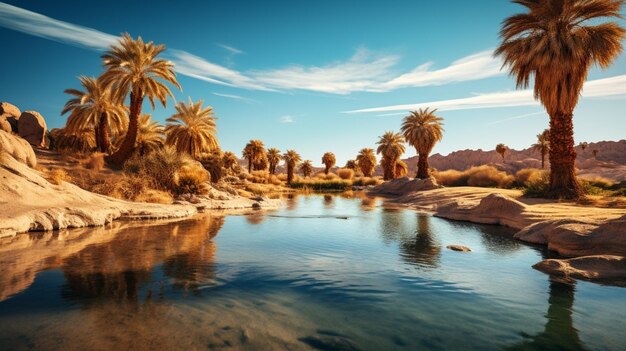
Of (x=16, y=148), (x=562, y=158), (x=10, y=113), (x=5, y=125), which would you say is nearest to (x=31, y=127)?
(x=5, y=125)

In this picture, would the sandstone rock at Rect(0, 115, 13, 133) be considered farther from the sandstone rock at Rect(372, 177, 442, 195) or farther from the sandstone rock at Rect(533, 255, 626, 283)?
the sandstone rock at Rect(372, 177, 442, 195)

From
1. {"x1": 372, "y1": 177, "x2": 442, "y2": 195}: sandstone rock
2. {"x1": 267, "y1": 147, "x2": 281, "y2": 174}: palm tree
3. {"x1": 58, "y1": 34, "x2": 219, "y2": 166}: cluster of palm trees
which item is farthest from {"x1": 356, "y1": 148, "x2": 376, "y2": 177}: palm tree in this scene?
{"x1": 58, "y1": 34, "x2": 219, "y2": 166}: cluster of palm trees

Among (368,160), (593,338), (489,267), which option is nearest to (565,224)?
(489,267)

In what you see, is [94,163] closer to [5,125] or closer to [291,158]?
[5,125]

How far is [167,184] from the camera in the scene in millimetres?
20953

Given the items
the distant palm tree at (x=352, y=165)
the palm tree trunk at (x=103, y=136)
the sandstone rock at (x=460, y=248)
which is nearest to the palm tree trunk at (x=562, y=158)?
the sandstone rock at (x=460, y=248)

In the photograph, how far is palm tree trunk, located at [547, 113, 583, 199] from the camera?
18750 millimetres

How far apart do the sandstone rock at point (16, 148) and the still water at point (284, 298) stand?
20.1 ft

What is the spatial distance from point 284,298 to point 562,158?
66.6ft

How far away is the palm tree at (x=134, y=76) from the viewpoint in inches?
917

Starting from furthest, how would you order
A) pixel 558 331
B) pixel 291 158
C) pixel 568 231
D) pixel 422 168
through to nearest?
1. pixel 291 158
2. pixel 422 168
3. pixel 568 231
4. pixel 558 331

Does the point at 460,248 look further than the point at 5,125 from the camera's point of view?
No

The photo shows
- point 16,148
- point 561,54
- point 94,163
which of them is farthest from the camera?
point 94,163

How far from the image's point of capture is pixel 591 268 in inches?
280
